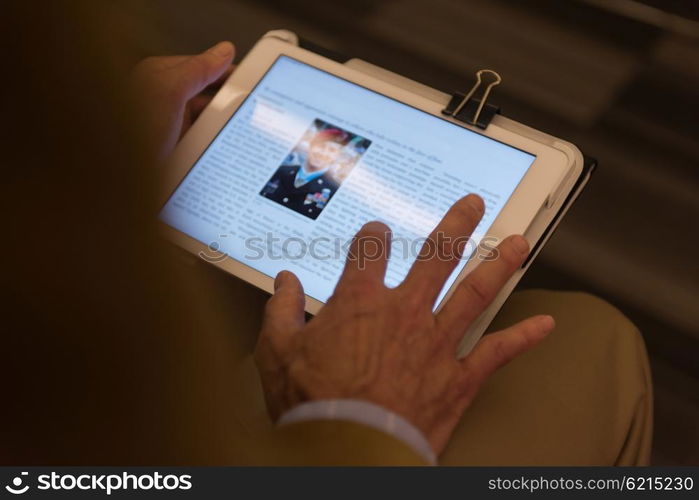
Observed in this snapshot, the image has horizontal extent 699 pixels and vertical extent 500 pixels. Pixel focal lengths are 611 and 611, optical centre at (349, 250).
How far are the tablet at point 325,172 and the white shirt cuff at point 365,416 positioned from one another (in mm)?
162

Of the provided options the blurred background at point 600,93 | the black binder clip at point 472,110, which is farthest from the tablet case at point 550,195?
the blurred background at point 600,93

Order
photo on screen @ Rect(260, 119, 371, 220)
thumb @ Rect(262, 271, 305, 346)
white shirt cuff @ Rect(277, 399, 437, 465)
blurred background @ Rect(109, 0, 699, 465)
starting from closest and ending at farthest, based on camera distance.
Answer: white shirt cuff @ Rect(277, 399, 437, 465)
thumb @ Rect(262, 271, 305, 346)
photo on screen @ Rect(260, 119, 371, 220)
blurred background @ Rect(109, 0, 699, 465)

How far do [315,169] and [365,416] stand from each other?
324 millimetres

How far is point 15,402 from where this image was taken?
0.23 metres

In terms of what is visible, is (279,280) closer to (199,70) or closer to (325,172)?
(325,172)

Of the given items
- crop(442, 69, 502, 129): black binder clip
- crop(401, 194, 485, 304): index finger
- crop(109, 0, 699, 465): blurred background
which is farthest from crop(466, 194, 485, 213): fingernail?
crop(109, 0, 699, 465): blurred background

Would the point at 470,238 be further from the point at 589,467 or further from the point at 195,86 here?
the point at 195,86

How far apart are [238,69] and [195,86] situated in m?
0.06

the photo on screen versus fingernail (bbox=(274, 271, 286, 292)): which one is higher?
the photo on screen

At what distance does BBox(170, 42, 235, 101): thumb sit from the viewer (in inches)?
29.9

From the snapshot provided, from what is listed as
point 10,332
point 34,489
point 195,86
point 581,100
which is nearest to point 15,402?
point 10,332

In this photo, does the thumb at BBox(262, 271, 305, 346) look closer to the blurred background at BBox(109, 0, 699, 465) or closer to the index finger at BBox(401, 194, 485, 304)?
the index finger at BBox(401, 194, 485, 304)

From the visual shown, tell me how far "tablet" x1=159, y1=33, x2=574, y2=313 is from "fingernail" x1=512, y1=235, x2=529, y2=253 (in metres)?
0.03

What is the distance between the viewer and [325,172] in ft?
2.33
